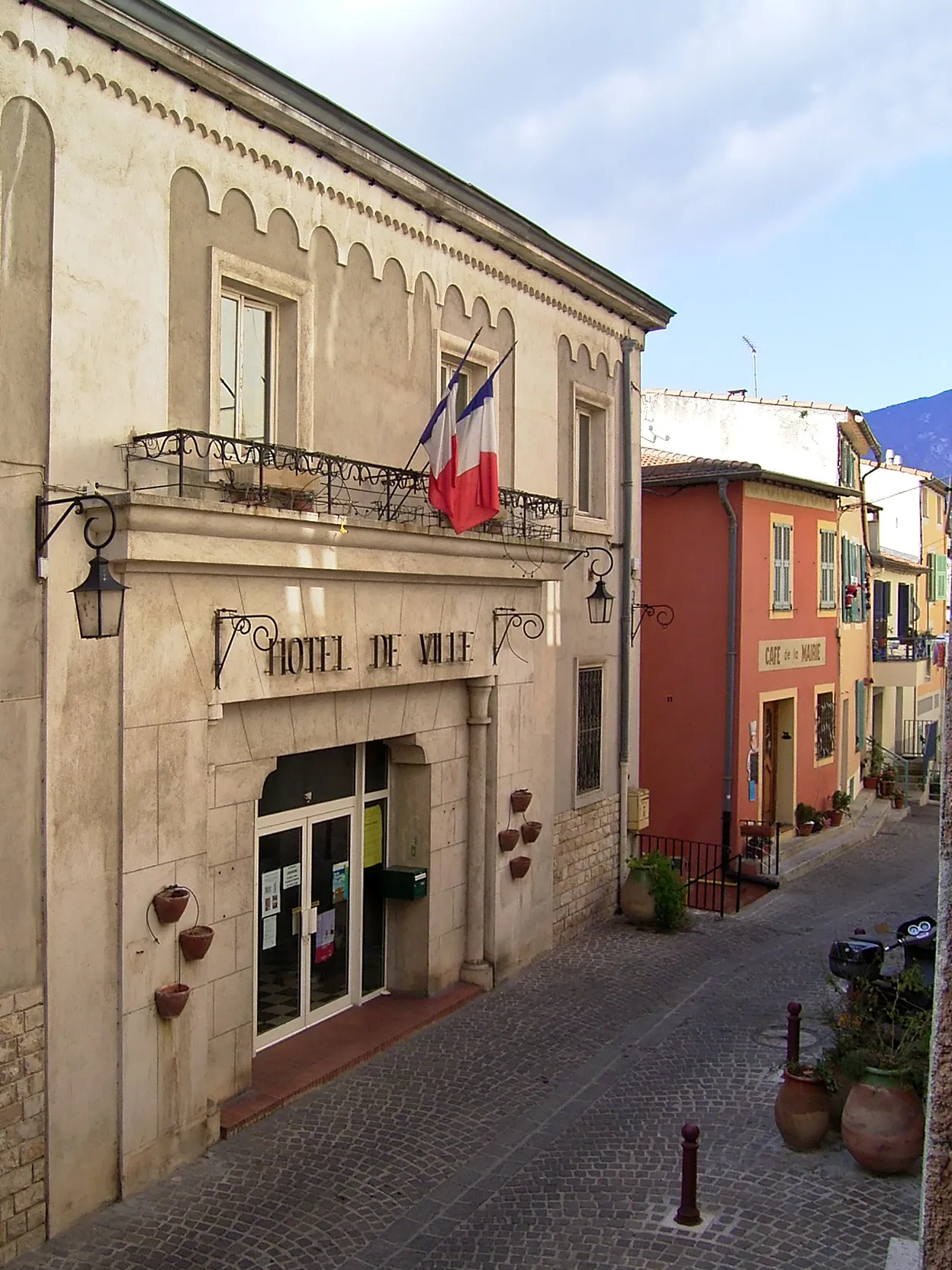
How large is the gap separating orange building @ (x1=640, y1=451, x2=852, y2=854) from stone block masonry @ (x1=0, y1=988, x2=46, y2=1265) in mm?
12974

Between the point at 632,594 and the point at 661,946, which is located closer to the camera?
the point at 661,946

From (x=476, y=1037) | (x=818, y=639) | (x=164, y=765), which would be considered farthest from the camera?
(x=818, y=639)

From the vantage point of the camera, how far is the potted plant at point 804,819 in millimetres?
21125

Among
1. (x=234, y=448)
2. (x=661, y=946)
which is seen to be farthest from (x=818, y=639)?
(x=234, y=448)

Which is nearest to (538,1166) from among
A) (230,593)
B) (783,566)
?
(230,593)

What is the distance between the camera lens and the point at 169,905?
7719 mm

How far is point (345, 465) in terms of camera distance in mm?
9789

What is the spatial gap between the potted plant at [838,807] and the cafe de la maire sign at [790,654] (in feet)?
9.03

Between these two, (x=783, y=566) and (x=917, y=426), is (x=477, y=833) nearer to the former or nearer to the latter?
(x=783, y=566)

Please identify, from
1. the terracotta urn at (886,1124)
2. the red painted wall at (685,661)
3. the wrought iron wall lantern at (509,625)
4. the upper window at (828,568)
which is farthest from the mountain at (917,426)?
the terracotta urn at (886,1124)

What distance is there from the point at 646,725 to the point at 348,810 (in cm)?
944

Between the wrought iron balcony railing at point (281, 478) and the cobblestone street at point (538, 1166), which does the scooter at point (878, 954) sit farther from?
the wrought iron balcony railing at point (281, 478)

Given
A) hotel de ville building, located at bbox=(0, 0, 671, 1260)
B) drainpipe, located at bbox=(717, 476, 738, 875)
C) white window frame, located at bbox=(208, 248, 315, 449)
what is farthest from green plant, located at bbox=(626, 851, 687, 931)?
white window frame, located at bbox=(208, 248, 315, 449)

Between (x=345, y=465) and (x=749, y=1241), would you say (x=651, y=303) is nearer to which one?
(x=345, y=465)
